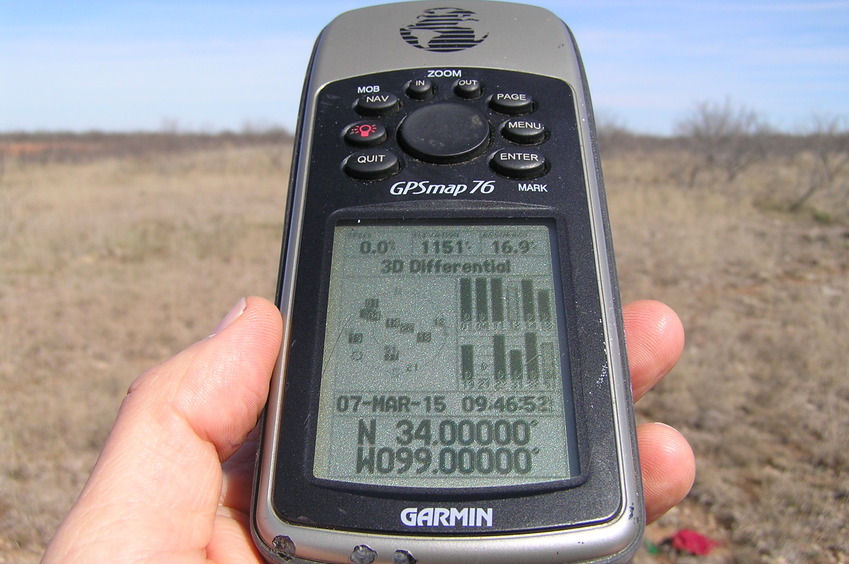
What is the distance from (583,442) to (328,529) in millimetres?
576

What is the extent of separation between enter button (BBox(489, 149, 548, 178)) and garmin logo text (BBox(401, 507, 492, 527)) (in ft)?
2.74

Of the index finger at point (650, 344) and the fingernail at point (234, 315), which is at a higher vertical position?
the fingernail at point (234, 315)

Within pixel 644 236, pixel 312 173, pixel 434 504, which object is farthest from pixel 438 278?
pixel 644 236

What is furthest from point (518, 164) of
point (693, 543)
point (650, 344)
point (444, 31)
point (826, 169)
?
point (826, 169)

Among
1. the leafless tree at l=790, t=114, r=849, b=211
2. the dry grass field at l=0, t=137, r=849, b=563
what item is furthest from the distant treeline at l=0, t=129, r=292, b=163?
the leafless tree at l=790, t=114, r=849, b=211

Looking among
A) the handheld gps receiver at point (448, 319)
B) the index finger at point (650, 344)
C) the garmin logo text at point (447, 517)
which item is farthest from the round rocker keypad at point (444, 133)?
the garmin logo text at point (447, 517)

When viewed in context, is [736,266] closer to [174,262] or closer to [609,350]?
[174,262]

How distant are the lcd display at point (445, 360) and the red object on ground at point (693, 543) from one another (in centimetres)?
269

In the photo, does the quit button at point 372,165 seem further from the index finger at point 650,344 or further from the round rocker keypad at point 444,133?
the index finger at point 650,344

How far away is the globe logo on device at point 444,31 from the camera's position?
201cm

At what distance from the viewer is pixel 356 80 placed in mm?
1961

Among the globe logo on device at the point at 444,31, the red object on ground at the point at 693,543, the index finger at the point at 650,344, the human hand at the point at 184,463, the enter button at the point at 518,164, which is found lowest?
the red object on ground at the point at 693,543

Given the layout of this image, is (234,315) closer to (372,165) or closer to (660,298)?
(372,165)

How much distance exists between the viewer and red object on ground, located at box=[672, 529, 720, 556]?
373 centimetres
